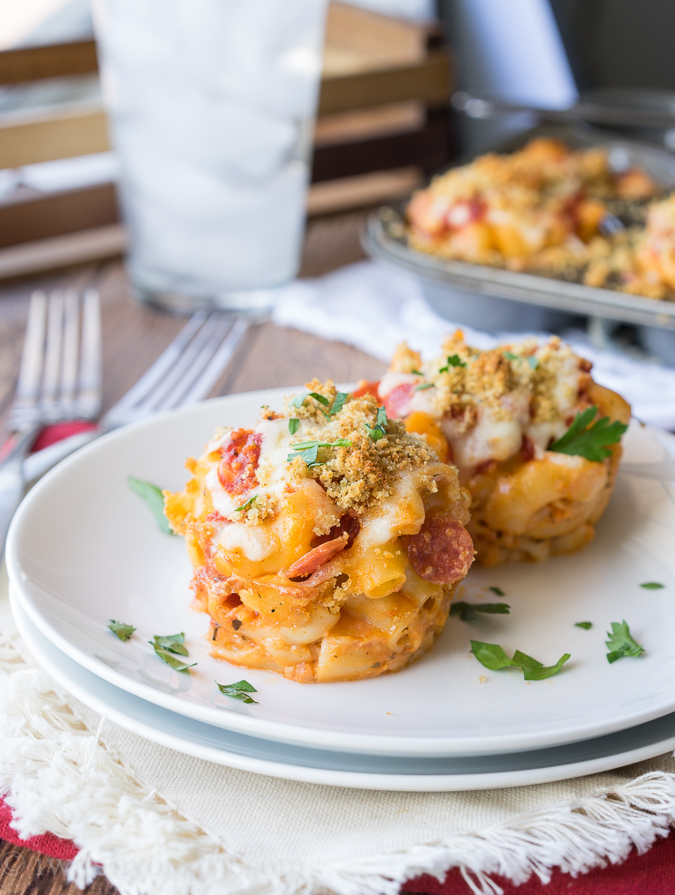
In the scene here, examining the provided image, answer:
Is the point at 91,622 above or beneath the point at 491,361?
beneath

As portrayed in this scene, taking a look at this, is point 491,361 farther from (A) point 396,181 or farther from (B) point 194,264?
(A) point 396,181

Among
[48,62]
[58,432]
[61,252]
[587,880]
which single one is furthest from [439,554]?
[48,62]

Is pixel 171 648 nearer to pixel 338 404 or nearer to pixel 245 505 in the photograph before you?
pixel 245 505

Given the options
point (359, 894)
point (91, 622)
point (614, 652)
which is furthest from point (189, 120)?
point (359, 894)

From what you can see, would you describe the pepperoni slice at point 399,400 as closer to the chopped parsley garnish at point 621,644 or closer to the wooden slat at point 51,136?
the chopped parsley garnish at point 621,644

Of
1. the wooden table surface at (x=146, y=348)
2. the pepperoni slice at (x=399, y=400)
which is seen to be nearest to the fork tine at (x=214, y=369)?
the wooden table surface at (x=146, y=348)
